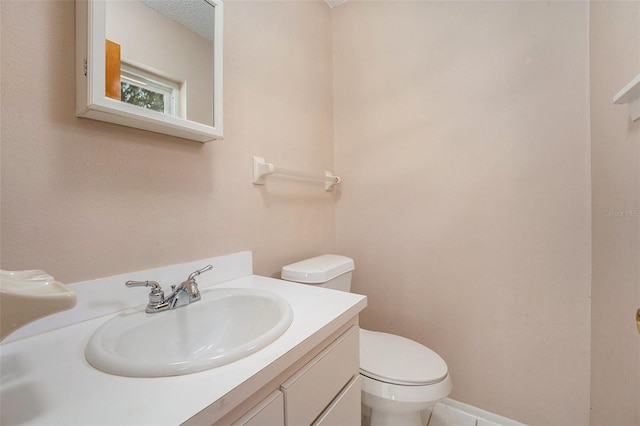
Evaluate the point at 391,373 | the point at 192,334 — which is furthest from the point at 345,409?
the point at 192,334

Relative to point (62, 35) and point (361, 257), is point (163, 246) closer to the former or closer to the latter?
point (62, 35)

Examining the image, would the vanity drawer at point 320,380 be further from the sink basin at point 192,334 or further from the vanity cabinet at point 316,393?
the sink basin at point 192,334

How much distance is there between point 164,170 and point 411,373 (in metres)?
1.11

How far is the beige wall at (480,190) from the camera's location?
3.47ft

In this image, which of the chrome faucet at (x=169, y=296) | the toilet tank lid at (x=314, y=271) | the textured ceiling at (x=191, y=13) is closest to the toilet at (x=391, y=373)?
the toilet tank lid at (x=314, y=271)

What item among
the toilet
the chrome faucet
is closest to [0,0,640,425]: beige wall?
the chrome faucet

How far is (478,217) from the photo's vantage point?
1.21 m

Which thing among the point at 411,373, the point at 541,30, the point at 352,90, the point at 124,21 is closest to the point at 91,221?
the point at 124,21

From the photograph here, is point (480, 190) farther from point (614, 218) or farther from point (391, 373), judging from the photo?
point (391, 373)

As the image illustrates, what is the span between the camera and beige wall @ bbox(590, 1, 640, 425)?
0.76 m

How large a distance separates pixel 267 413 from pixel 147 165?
2.39 ft

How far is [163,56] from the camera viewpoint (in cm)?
78

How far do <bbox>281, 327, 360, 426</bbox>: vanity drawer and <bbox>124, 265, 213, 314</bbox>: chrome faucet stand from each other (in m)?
0.39

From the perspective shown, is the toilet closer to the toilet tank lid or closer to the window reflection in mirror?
the toilet tank lid
